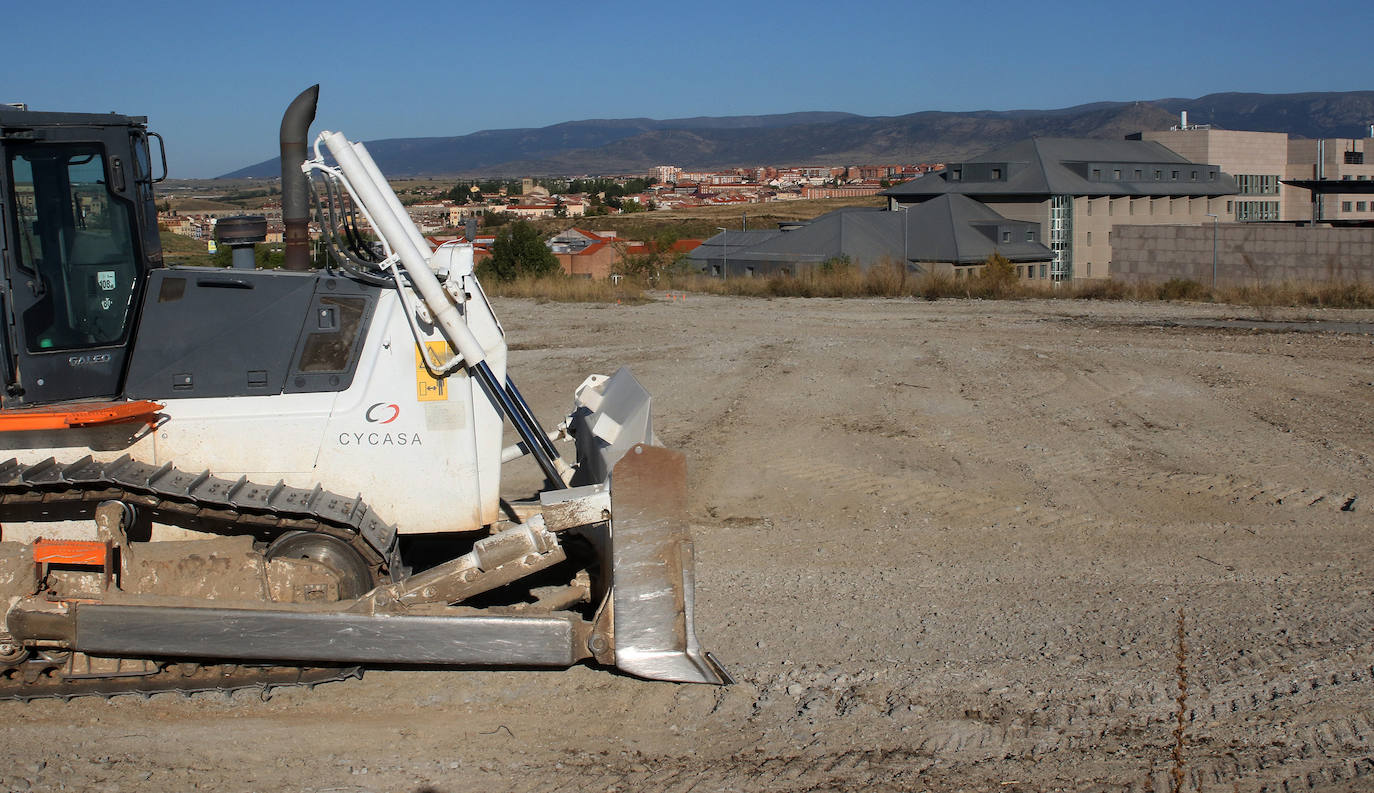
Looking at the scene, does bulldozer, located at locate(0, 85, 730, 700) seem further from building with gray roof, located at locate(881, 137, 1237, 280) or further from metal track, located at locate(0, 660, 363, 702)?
building with gray roof, located at locate(881, 137, 1237, 280)

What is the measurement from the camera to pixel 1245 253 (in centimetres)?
3700

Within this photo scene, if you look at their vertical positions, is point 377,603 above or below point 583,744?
above

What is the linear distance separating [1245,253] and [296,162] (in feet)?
120

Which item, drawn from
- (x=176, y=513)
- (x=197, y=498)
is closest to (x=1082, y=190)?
(x=176, y=513)

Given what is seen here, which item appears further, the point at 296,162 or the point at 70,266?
the point at 296,162

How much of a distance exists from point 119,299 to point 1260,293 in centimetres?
2517

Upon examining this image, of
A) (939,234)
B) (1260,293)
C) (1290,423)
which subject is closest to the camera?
(1290,423)

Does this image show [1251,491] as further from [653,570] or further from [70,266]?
[70,266]

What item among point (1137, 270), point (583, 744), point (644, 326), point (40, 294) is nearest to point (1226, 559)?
point (583, 744)

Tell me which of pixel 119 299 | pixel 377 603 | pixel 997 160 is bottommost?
pixel 377 603

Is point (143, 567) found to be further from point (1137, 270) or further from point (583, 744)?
point (1137, 270)

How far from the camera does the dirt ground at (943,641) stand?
16.7 feet

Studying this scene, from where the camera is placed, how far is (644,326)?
73.1 feet

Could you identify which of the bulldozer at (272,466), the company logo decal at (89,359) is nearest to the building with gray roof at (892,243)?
the bulldozer at (272,466)
